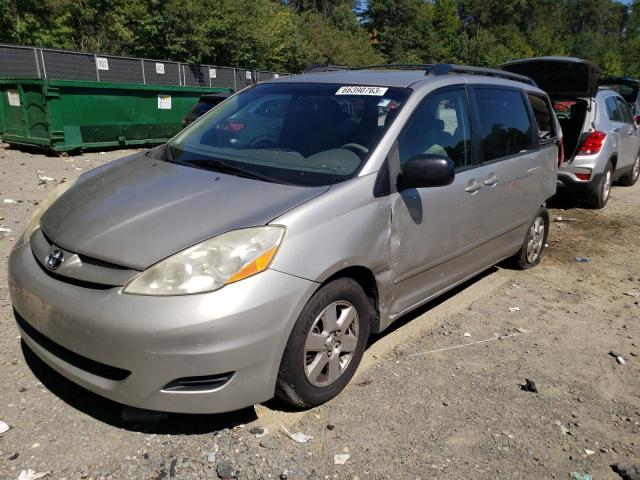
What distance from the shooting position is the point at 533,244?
5457 mm

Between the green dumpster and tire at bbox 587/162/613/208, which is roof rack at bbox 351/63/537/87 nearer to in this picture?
tire at bbox 587/162/613/208

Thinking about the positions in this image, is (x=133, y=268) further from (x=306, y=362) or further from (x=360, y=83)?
(x=360, y=83)

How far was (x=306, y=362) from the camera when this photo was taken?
9.15 ft

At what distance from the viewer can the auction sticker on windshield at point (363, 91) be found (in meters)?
3.50

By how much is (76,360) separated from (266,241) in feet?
3.49

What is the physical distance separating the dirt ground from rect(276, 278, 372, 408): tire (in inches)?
6.1

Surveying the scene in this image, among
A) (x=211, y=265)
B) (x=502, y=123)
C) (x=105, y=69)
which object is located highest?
(x=502, y=123)

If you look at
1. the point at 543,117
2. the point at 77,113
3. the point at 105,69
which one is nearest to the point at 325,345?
the point at 543,117

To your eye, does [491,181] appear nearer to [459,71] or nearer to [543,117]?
[459,71]

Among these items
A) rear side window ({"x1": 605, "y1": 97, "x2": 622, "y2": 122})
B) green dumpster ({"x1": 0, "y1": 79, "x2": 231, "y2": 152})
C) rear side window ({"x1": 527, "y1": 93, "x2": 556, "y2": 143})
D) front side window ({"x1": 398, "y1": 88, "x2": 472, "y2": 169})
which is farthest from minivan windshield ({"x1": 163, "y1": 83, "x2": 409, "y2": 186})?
green dumpster ({"x1": 0, "y1": 79, "x2": 231, "y2": 152})

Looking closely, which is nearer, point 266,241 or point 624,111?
point 266,241

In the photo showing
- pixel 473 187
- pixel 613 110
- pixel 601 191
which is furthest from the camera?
pixel 613 110

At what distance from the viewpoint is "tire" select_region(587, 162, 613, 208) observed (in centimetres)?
815

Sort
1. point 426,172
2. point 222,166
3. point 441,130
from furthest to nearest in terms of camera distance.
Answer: point 441,130
point 222,166
point 426,172
